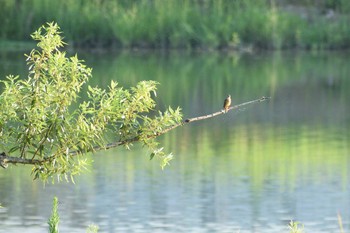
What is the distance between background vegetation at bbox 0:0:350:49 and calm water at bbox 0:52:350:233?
6667 millimetres

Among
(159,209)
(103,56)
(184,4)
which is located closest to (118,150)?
(159,209)

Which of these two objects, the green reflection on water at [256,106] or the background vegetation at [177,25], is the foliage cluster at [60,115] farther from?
the background vegetation at [177,25]

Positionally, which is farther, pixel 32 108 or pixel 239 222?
pixel 239 222

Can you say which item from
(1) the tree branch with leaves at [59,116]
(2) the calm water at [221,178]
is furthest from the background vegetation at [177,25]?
(1) the tree branch with leaves at [59,116]

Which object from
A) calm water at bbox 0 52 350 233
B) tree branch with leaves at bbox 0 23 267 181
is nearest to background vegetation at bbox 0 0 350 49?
calm water at bbox 0 52 350 233

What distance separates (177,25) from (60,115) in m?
21.1

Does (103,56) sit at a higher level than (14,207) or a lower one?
higher

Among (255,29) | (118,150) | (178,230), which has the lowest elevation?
(178,230)

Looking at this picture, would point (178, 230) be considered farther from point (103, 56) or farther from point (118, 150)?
point (103, 56)

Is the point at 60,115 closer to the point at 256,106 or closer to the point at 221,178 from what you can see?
the point at 221,178

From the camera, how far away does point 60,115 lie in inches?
192

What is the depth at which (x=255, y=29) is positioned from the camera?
83.9 feet

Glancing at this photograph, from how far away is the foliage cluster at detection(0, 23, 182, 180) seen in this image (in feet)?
16.0

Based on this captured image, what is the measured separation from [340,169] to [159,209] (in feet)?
7.95
